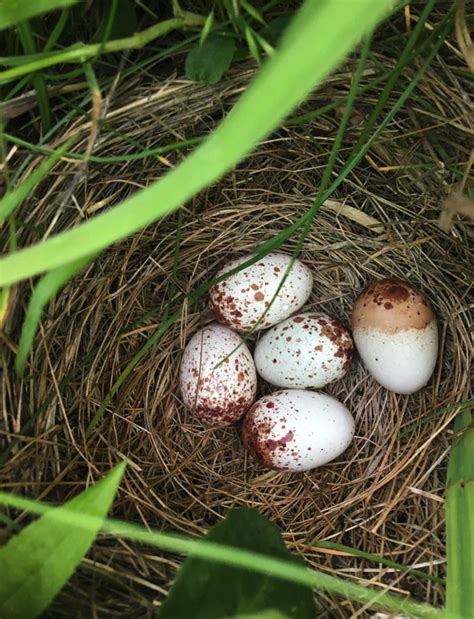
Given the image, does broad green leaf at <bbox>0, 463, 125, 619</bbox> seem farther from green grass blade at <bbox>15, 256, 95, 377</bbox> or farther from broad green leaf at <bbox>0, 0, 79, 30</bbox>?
broad green leaf at <bbox>0, 0, 79, 30</bbox>

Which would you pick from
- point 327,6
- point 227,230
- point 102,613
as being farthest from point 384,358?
point 327,6

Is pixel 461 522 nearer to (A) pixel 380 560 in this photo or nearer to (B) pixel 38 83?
(A) pixel 380 560

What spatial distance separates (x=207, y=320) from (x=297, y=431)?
1.02 feet

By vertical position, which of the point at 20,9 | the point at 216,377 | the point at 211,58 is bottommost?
the point at 216,377

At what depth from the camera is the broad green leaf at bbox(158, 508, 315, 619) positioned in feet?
2.55

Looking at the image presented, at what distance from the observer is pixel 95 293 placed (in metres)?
1.15

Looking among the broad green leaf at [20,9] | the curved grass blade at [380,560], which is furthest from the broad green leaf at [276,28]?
the curved grass blade at [380,560]

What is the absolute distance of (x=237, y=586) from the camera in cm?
83

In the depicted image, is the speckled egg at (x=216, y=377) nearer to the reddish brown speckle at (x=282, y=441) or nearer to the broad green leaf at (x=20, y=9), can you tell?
the reddish brown speckle at (x=282, y=441)

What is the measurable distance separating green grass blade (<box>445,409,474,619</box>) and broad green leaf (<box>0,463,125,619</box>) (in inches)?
20.6

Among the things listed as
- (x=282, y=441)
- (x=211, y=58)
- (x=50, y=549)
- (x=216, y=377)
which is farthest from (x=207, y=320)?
(x=50, y=549)

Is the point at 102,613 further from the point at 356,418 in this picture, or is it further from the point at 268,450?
the point at 356,418

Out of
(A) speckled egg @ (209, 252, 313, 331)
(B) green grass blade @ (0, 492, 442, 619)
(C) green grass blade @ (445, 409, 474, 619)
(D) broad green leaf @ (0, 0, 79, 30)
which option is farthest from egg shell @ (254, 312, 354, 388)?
(D) broad green leaf @ (0, 0, 79, 30)

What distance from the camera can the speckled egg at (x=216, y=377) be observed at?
123 cm
